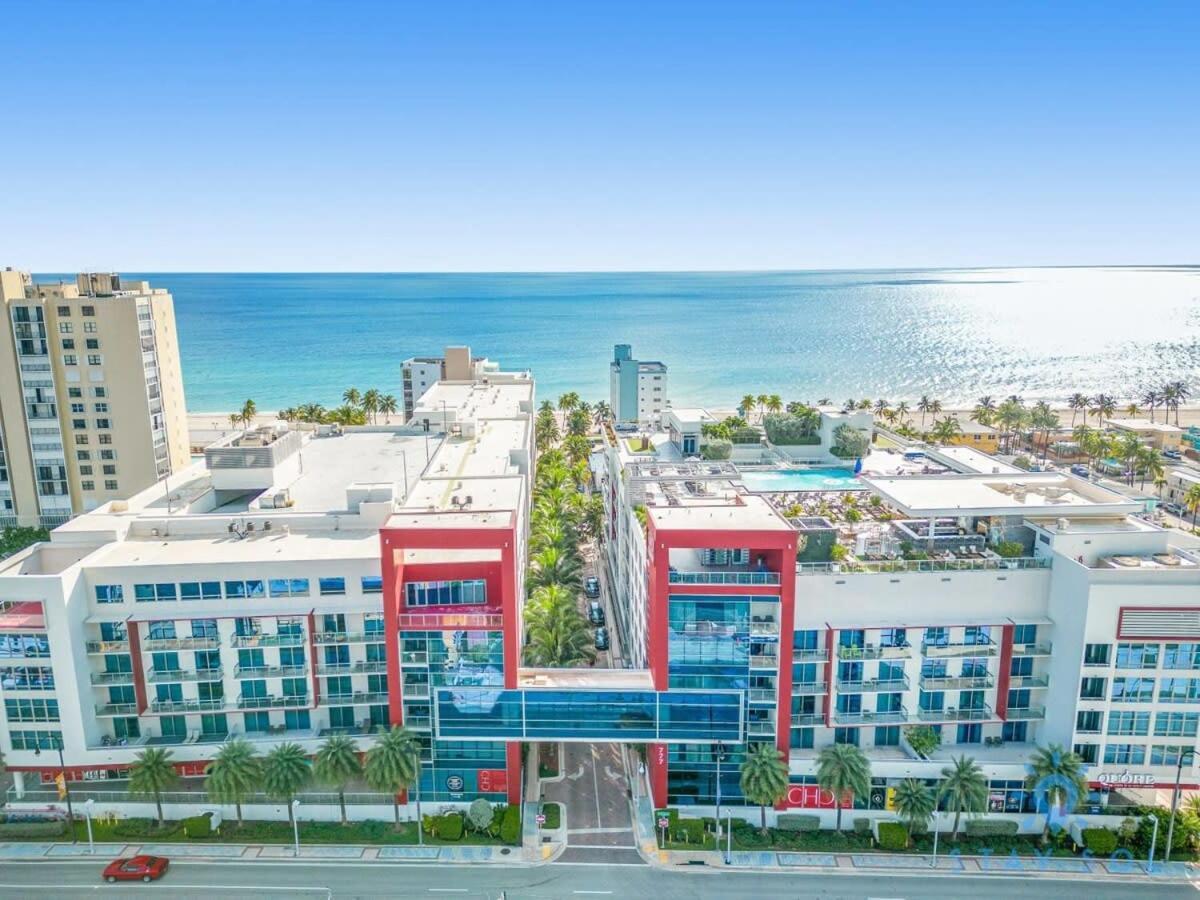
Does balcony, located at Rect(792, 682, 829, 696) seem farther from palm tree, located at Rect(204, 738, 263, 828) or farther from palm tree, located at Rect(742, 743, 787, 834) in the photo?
palm tree, located at Rect(204, 738, 263, 828)

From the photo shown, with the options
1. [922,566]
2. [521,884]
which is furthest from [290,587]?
[922,566]

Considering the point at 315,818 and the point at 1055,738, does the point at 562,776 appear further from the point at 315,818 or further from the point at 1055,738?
the point at 1055,738

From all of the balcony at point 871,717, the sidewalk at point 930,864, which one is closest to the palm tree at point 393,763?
the sidewalk at point 930,864

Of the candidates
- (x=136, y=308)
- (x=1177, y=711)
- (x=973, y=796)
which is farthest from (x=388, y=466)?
(x=1177, y=711)

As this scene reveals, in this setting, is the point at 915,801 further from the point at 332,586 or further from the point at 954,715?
the point at 332,586

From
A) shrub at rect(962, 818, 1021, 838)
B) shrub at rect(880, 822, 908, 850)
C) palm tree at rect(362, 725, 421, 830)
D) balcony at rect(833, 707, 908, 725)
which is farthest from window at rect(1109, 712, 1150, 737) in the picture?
palm tree at rect(362, 725, 421, 830)

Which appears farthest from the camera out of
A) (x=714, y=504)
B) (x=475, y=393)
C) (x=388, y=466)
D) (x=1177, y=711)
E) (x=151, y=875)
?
(x=475, y=393)
